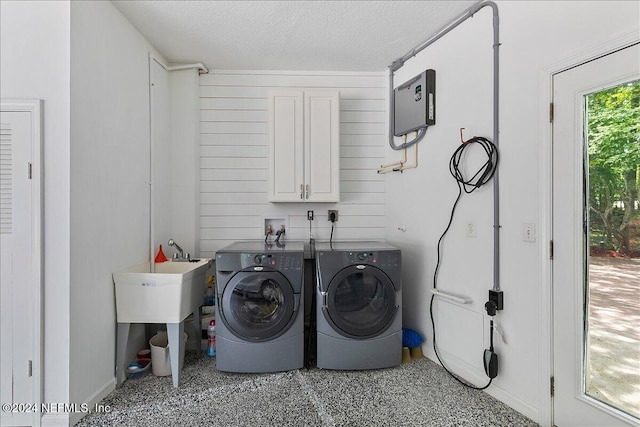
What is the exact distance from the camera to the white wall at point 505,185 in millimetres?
1620

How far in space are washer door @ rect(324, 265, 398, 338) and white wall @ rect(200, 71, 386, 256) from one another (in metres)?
0.86

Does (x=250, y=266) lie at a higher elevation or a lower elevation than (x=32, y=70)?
lower

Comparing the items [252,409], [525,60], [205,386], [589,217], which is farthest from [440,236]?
[205,386]

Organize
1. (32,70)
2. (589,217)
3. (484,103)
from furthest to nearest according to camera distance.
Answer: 1. (484,103)
2. (32,70)
3. (589,217)

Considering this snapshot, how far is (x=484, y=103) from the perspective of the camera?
1.97 metres

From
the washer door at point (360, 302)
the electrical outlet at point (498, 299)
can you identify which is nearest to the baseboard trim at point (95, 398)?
the washer door at point (360, 302)

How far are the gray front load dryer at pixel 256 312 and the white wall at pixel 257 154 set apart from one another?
0.83 m

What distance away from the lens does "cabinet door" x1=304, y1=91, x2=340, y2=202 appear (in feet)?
9.12

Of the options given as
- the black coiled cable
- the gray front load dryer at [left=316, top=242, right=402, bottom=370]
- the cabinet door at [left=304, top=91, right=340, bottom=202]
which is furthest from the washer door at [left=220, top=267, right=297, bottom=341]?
the black coiled cable

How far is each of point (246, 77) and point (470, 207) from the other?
2.43m

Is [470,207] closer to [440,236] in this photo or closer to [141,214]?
[440,236]

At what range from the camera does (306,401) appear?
192 centimetres

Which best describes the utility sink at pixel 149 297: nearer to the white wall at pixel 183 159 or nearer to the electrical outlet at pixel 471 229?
the white wall at pixel 183 159

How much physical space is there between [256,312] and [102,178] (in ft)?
4.55
